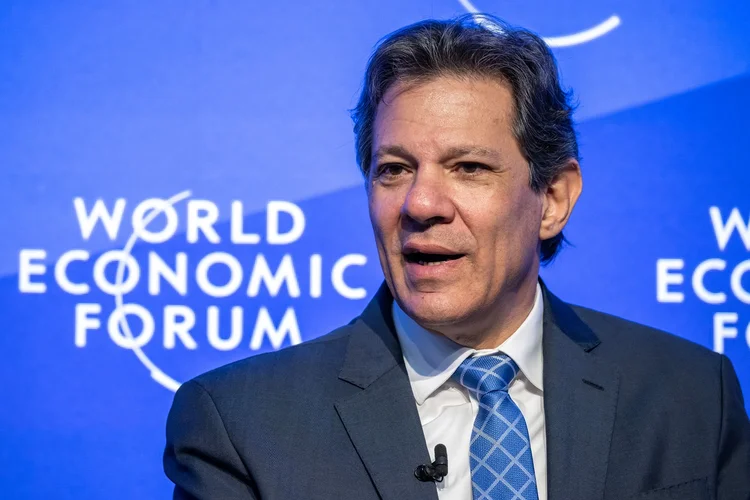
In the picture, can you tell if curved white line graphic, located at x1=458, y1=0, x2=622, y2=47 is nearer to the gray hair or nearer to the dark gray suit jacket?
the gray hair

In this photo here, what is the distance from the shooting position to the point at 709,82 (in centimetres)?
315

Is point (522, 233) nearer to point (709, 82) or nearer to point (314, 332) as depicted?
point (314, 332)

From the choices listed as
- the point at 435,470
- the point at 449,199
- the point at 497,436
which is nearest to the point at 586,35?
the point at 449,199

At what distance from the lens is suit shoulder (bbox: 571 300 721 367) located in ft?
7.75

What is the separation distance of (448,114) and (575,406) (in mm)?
747

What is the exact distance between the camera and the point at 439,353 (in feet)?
7.11

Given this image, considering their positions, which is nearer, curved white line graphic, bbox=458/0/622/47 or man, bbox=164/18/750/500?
man, bbox=164/18/750/500

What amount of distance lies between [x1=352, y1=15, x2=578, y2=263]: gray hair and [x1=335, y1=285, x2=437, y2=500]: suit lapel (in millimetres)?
469

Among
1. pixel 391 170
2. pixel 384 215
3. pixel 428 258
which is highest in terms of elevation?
pixel 391 170

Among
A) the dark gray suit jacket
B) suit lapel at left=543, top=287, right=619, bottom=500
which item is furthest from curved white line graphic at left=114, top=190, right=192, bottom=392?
suit lapel at left=543, top=287, right=619, bottom=500

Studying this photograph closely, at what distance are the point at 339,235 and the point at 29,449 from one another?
46.7 inches

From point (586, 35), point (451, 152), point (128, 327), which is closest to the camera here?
point (451, 152)

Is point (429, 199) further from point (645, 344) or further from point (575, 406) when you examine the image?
point (645, 344)

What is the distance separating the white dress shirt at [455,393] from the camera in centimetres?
207
